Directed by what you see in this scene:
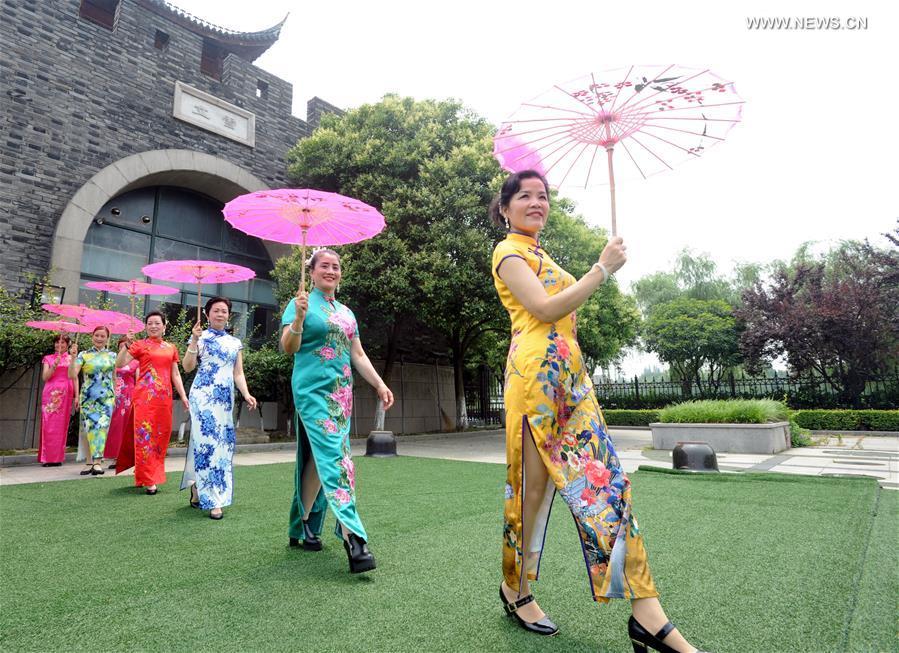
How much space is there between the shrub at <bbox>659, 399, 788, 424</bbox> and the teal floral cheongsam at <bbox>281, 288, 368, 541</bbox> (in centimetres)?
830

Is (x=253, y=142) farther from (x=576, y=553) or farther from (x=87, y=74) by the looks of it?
(x=576, y=553)

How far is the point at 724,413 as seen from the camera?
363 inches

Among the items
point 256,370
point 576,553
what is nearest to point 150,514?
point 576,553

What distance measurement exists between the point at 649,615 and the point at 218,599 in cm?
156

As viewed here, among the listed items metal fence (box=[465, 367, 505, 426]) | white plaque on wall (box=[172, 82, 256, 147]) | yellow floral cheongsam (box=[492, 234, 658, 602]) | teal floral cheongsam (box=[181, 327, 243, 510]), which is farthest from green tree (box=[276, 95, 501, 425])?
yellow floral cheongsam (box=[492, 234, 658, 602])

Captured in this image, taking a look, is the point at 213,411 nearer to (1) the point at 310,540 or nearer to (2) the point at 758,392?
(1) the point at 310,540

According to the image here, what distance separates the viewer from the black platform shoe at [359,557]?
2314 millimetres

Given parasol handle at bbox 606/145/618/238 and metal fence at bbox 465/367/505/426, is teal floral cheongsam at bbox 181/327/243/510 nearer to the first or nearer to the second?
parasol handle at bbox 606/145/618/238

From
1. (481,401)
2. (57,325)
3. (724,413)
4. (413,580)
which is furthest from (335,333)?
(481,401)

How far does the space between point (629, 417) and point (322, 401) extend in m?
16.5

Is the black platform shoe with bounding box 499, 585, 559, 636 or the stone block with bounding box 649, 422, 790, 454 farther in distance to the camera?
the stone block with bounding box 649, 422, 790, 454

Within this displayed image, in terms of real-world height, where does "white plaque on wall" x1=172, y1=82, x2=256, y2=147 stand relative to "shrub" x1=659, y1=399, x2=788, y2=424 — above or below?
above

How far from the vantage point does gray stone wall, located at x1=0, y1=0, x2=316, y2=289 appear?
8.75 metres

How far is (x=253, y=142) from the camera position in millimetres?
11891
